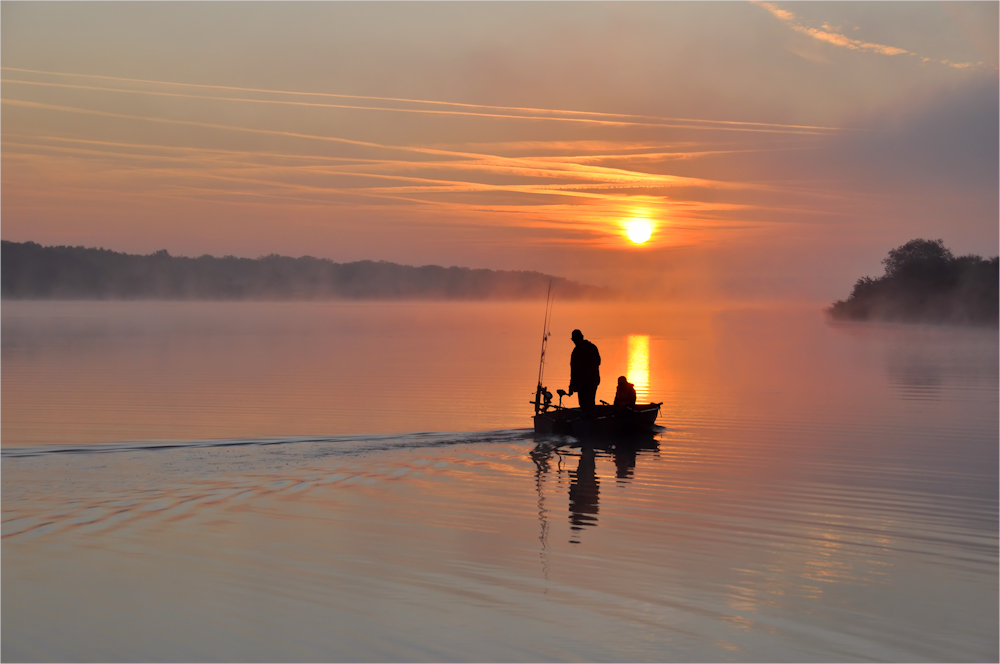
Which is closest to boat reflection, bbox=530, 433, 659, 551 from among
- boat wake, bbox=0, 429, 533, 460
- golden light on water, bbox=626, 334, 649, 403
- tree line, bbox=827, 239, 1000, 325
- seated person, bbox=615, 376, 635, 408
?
seated person, bbox=615, 376, 635, 408

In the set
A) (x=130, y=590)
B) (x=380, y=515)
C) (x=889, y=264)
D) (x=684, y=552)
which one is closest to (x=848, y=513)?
(x=684, y=552)

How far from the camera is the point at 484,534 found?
39.6 feet

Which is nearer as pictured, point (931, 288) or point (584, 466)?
point (584, 466)

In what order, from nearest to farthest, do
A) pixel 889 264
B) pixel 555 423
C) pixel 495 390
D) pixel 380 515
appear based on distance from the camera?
1. pixel 380 515
2. pixel 555 423
3. pixel 495 390
4. pixel 889 264

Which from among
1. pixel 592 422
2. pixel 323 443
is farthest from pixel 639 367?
pixel 323 443

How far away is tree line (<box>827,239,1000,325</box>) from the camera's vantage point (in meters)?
108

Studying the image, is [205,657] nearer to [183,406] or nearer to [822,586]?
[822,586]

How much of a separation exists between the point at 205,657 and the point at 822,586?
6658 millimetres

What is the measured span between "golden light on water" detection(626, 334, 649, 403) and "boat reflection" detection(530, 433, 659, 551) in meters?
6.79

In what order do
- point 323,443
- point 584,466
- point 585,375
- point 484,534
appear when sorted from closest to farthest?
point 484,534 → point 584,466 → point 323,443 → point 585,375

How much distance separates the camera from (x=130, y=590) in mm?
9555

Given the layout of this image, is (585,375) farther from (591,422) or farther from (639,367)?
(639,367)

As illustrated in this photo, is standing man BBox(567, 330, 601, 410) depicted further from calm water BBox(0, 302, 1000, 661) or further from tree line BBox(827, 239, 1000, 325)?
tree line BBox(827, 239, 1000, 325)

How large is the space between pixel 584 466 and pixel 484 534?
643 centimetres
